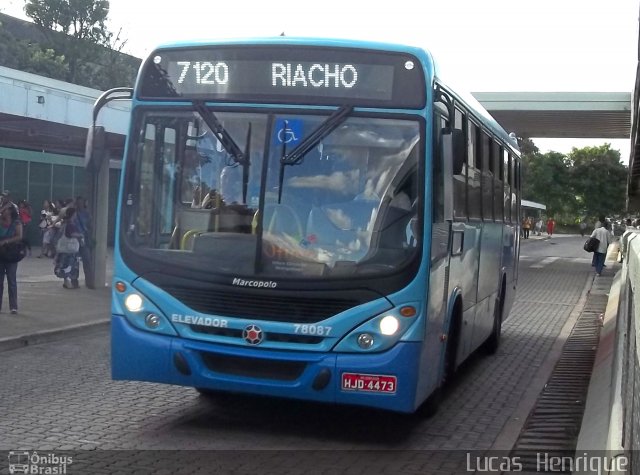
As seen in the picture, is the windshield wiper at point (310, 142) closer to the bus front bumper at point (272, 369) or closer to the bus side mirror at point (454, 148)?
the bus side mirror at point (454, 148)

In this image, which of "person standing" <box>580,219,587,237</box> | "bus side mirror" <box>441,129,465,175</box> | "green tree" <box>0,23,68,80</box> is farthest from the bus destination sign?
"person standing" <box>580,219,587,237</box>

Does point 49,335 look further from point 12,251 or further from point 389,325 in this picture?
point 389,325

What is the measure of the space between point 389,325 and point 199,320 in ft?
4.75

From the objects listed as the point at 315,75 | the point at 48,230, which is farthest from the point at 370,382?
the point at 48,230

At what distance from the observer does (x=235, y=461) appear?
23.4 ft

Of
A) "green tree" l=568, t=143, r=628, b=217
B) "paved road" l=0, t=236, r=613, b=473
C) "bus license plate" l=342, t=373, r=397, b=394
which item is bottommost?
"paved road" l=0, t=236, r=613, b=473

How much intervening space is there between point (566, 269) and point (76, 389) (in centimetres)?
2960

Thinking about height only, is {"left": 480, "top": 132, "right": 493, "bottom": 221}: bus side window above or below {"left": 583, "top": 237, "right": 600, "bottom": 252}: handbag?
above

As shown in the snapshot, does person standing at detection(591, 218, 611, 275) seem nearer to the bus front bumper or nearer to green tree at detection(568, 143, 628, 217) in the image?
the bus front bumper

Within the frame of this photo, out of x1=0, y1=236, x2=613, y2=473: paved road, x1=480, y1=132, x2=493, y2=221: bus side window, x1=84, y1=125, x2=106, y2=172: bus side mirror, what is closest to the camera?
x1=0, y1=236, x2=613, y2=473: paved road

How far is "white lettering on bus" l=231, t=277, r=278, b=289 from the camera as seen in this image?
7.58 metres

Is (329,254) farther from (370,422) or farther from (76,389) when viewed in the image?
(76,389)

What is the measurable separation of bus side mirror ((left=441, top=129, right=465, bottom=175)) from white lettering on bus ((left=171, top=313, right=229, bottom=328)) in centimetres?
221

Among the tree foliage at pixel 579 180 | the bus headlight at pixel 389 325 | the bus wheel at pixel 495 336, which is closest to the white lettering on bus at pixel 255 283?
the bus headlight at pixel 389 325
